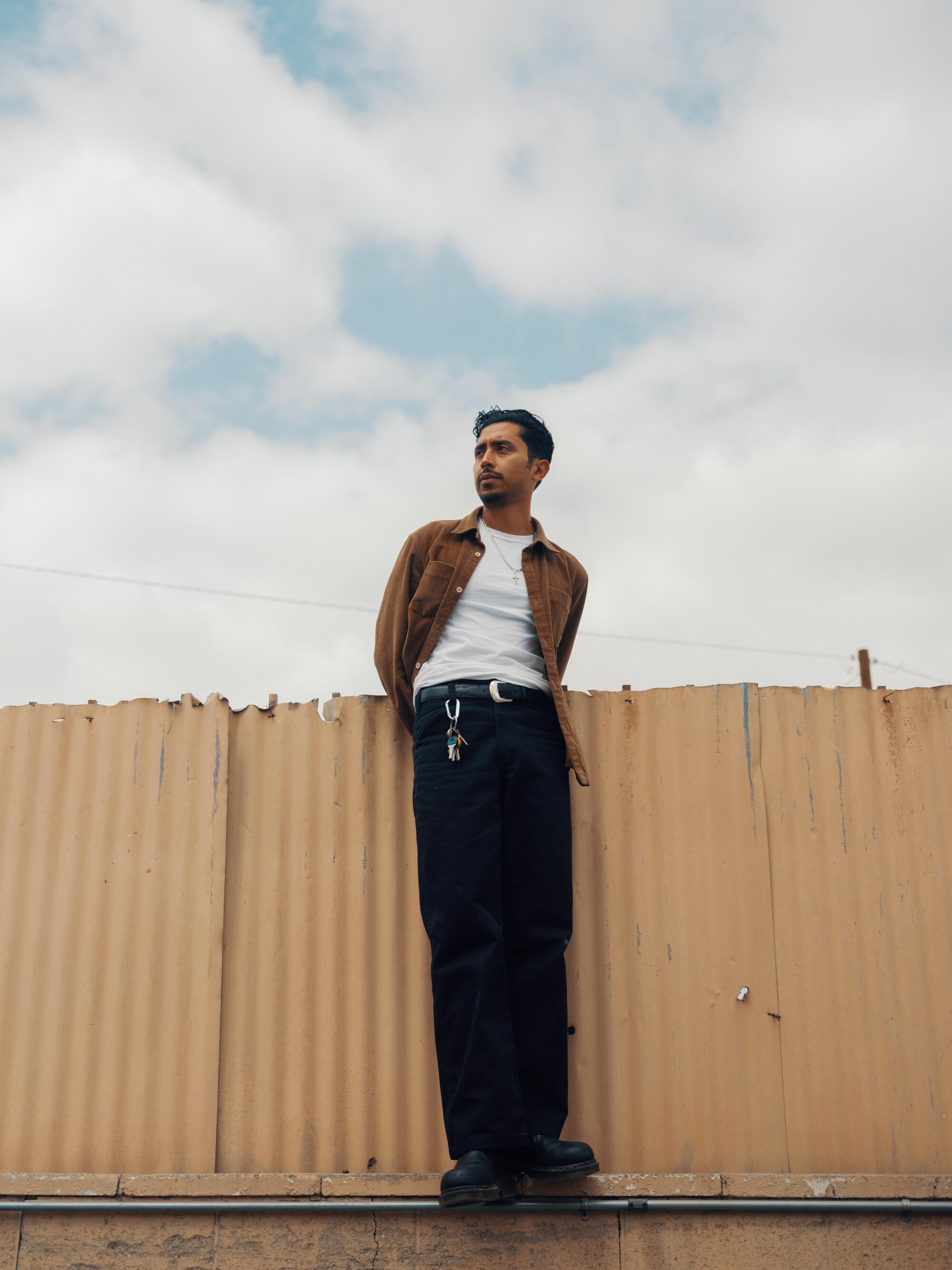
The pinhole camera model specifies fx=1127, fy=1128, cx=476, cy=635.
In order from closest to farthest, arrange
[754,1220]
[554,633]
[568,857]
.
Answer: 1. [754,1220]
2. [568,857]
3. [554,633]

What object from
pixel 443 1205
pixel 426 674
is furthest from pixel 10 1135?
A: pixel 426 674

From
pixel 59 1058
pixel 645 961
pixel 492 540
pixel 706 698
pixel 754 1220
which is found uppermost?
pixel 492 540

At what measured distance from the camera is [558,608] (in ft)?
13.1

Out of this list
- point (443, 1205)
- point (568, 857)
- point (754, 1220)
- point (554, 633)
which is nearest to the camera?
point (443, 1205)

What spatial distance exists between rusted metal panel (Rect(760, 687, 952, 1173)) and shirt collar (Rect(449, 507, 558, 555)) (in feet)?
3.08

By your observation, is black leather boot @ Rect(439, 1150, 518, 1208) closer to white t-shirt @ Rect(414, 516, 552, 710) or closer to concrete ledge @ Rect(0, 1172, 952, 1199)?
concrete ledge @ Rect(0, 1172, 952, 1199)

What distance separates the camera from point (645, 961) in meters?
3.76

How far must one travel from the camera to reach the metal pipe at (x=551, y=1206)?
3381 millimetres

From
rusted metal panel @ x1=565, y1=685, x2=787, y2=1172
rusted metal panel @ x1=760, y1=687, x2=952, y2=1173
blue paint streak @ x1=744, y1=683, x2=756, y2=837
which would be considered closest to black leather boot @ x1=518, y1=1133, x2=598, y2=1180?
rusted metal panel @ x1=565, y1=685, x2=787, y2=1172

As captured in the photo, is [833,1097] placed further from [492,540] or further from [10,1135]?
[10,1135]

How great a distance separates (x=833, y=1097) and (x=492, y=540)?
7.09ft

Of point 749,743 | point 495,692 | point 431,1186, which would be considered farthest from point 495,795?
point 431,1186

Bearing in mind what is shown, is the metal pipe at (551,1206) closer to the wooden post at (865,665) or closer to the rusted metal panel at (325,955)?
the rusted metal panel at (325,955)

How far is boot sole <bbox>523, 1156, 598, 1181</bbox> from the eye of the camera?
129 inches
